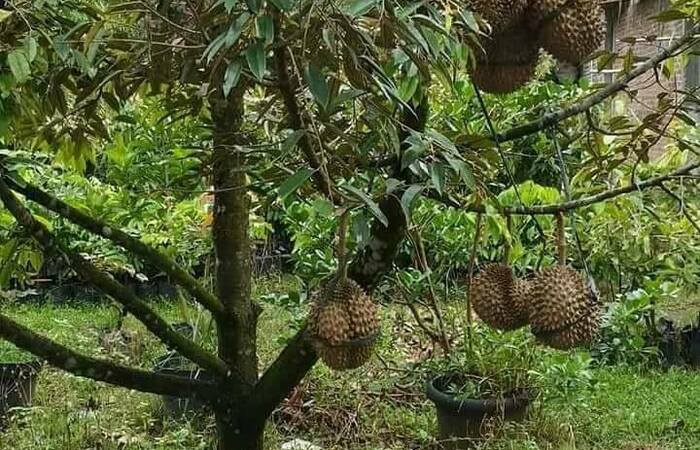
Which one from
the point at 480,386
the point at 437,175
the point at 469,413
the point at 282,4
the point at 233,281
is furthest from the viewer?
the point at 480,386

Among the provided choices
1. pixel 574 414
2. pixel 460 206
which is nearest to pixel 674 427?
pixel 574 414

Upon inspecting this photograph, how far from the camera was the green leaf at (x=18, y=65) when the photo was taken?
1.13 metres

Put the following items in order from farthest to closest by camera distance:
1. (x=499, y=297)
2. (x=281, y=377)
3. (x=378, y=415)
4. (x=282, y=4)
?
(x=378, y=415) → (x=281, y=377) → (x=499, y=297) → (x=282, y=4)

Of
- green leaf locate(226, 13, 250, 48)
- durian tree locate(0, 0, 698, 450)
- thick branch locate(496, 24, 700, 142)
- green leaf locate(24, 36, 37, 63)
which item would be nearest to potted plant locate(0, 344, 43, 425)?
durian tree locate(0, 0, 698, 450)

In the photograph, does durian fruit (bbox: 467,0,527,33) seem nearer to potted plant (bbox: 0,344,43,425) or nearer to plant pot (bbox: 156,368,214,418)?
plant pot (bbox: 156,368,214,418)

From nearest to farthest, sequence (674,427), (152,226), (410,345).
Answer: (674,427) < (152,226) < (410,345)

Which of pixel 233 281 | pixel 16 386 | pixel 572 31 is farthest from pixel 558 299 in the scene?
pixel 16 386

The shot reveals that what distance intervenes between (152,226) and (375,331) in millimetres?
2774

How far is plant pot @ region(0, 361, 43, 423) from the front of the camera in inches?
131

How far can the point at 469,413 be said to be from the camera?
2.92 meters

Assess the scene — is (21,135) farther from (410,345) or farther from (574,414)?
(410,345)

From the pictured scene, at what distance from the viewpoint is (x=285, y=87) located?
1.09 m

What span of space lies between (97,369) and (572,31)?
1.10 m

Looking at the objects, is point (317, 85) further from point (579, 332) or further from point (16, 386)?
point (16, 386)
